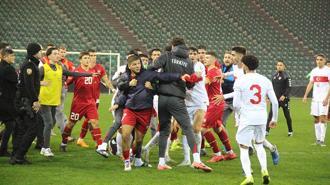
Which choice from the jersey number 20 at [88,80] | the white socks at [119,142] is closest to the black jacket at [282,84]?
the jersey number 20 at [88,80]

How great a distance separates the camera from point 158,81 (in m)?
10.6

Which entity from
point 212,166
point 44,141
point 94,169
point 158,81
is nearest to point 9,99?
point 44,141

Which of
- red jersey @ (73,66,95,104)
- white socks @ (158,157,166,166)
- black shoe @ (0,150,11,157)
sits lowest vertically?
black shoe @ (0,150,11,157)

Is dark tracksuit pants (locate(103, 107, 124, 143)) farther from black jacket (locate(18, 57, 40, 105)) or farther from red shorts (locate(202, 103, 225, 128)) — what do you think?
red shorts (locate(202, 103, 225, 128))

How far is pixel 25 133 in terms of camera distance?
1096cm

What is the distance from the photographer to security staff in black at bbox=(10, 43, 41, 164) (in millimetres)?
10945

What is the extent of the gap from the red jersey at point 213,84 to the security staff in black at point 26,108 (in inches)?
129

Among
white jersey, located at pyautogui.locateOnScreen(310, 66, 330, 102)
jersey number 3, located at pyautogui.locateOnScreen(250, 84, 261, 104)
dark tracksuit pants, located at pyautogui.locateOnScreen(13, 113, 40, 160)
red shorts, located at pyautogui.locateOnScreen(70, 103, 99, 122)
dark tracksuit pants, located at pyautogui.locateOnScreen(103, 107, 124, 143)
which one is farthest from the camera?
white jersey, located at pyautogui.locateOnScreen(310, 66, 330, 102)

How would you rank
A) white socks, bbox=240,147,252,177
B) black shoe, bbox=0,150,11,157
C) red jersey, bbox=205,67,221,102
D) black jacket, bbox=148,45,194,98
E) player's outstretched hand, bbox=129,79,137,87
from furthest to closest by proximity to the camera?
red jersey, bbox=205,67,221,102 → black shoe, bbox=0,150,11,157 → player's outstretched hand, bbox=129,79,137,87 → black jacket, bbox=148,45,194,98 → white socks, bbox=240,147,252,177

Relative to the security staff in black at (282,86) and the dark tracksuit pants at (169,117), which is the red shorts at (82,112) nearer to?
the dark tracksuit pants at (169,117)

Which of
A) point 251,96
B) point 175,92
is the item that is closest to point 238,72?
point 175,92

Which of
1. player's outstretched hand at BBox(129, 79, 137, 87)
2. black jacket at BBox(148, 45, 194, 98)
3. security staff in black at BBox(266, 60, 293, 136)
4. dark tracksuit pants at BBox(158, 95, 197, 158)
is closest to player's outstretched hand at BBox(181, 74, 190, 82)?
black jacket at BBox(148, 45, 194, 98)

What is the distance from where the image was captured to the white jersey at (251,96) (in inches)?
369

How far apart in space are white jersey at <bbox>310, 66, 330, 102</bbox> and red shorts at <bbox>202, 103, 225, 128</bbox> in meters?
4.25
